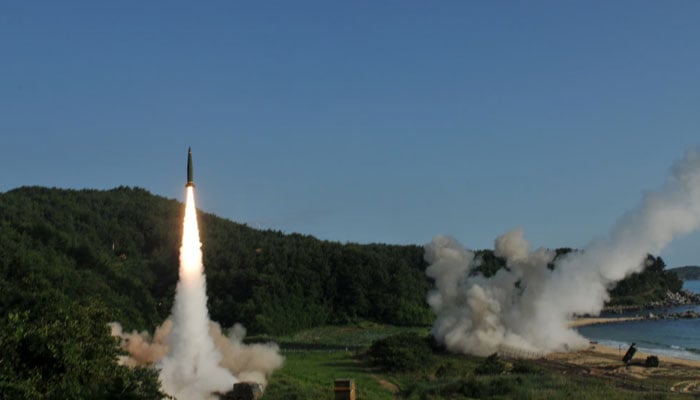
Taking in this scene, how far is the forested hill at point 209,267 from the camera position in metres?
81.2

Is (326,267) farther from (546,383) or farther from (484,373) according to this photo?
(546,383)

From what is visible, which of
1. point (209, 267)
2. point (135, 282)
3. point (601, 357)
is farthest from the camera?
point (209, 267)

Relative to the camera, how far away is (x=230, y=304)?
9275cm

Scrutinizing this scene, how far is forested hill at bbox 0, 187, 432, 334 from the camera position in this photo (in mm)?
81512

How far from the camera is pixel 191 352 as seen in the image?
133 feet

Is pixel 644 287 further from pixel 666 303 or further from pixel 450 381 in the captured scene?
pixel 450 381

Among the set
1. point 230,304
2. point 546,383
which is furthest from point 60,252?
point 546,383

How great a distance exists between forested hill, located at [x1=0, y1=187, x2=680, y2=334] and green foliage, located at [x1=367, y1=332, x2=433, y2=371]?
23.5m

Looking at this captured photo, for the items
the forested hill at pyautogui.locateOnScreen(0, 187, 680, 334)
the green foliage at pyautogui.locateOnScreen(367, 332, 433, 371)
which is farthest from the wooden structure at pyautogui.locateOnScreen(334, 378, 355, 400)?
the forested hill at pyautogui.locateOnScreen(0, 187, 680, 334)

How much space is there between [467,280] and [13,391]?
46.1 meters

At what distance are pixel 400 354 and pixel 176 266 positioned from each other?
6778cm

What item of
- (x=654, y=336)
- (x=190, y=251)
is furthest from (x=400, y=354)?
(x=654, y=336)

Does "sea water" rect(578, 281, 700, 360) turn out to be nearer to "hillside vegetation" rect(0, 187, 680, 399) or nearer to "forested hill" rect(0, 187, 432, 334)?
"hillside vegetation" rect(0, 187, 680, 399)

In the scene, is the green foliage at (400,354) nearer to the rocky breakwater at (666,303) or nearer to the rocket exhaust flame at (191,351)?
the rocket exhaust flame at (191,351)
